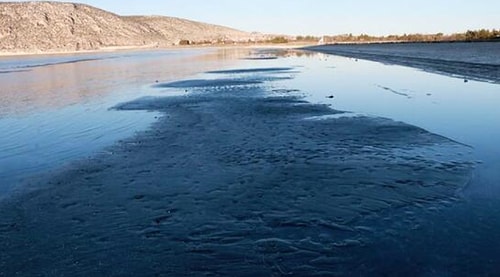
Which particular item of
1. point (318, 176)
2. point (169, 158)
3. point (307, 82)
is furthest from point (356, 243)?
point (307, 82)

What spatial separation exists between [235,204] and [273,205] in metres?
0.58

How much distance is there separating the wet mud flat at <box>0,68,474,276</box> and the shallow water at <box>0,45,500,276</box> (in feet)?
0.08

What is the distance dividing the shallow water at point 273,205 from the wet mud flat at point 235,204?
0.03 m

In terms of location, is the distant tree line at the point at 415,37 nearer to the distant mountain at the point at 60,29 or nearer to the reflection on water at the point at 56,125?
the distant mountain at the point at 60,29

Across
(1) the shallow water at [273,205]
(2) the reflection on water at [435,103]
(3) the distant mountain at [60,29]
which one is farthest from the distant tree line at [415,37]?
(1) the shallow water at [273,205]

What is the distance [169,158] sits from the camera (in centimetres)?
1022

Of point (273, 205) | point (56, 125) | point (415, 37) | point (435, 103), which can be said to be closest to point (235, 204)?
point (273, 205)

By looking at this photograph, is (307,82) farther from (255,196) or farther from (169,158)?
(255,196)

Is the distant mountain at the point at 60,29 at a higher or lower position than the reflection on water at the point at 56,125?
higher

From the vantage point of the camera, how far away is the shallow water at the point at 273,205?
5375 mm

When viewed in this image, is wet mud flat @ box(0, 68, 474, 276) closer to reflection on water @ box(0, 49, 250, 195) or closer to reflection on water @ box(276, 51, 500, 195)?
reflection on water @ box(276, 51, 500, 195)

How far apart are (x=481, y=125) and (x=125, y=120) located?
10712mm

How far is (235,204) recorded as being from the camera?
285 inches

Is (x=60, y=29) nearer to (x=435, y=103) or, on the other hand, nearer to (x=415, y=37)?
(x=415, y=37)
